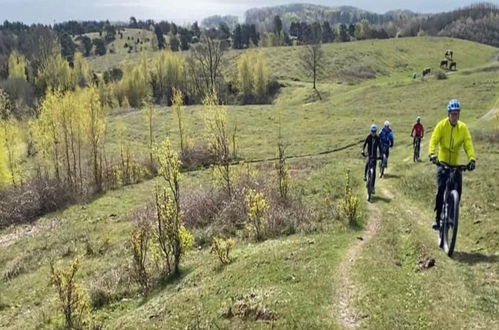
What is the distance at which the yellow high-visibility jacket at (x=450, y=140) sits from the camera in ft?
48.6

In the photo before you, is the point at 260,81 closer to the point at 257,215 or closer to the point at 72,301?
the point at 257,215

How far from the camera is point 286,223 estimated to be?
2339 centimetres

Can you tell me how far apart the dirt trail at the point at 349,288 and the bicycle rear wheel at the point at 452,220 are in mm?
2638

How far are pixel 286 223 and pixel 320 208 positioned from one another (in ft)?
8.79

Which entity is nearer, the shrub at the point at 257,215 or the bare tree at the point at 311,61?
the shrub at the point at 257,215

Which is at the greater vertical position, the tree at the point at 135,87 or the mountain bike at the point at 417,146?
the mountain bike at the point at 417,146

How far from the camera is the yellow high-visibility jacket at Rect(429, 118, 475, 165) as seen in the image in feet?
48.6

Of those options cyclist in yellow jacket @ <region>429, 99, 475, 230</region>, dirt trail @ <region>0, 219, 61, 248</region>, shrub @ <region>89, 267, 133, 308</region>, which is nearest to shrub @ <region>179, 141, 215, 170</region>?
dirt trail @ <region>0, 219, 61, 248</region>

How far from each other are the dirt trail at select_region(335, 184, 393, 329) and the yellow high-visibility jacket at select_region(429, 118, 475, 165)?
4.00 m

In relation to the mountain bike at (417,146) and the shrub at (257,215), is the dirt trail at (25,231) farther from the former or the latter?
the mountain bike at (417,146)

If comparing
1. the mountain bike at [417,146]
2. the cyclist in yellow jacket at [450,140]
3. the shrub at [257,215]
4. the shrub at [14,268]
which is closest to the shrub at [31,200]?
the shrub at [14,268]

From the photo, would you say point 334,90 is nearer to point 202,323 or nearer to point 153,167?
point 153,167

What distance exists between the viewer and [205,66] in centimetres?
13200

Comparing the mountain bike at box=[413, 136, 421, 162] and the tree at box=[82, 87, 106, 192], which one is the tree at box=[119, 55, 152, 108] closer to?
the tree at box=[82, 87, 106, 192]
